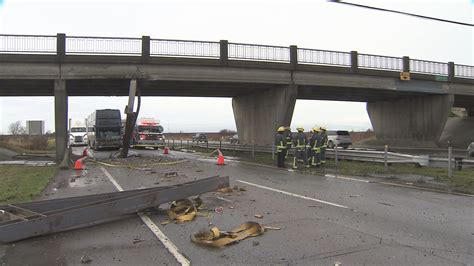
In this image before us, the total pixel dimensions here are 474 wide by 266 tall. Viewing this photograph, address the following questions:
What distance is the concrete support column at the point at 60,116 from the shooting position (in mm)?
26000

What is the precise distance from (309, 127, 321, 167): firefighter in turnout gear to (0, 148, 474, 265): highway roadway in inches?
312

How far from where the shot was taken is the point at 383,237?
21.3ft

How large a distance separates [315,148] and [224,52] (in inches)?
475

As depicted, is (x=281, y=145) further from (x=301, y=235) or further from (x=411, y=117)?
(x=411, y=117)

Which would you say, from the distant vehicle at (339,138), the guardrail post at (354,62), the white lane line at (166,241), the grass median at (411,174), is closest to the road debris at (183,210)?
the white lane line at (166,241)

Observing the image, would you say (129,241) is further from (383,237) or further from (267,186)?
(267,186)

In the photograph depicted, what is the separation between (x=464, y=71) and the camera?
37875 millimetres

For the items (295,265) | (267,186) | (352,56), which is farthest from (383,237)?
(352,56)

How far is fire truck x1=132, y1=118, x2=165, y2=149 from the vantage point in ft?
128

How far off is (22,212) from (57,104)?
67.7 ft

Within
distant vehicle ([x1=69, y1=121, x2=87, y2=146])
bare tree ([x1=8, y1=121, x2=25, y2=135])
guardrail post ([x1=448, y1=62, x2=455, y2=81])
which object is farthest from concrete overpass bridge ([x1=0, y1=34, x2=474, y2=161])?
bare tree ([x1=8, y1=121, x2=25, y2=135])

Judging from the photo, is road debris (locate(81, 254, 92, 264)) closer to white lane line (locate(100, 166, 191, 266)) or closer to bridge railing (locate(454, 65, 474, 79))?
white lane line (locate(100, 166, 191, 266))

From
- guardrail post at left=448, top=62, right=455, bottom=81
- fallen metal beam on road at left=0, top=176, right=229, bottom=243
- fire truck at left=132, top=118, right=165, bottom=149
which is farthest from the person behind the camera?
fire truck at left=132, top=118, right=165, bottom=149

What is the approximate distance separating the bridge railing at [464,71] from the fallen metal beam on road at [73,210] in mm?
35479
